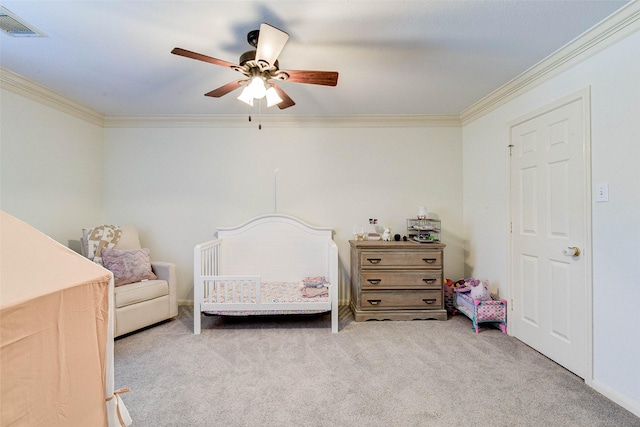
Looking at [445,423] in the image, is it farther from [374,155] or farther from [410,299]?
[374,155]

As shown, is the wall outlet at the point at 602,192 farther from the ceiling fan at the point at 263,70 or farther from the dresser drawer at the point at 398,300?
the ceiling fan at the point at 263,70

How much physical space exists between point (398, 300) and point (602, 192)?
1.85 metres

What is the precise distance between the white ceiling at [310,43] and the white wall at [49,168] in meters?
0.34

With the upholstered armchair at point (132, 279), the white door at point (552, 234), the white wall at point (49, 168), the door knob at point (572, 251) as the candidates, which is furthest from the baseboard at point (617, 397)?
the white wall at point (49, 168)

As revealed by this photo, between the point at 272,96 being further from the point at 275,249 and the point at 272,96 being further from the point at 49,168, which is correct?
the point at 49,168

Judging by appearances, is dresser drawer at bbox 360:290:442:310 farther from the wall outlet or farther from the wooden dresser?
the wall outlet

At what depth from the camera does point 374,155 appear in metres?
3.47

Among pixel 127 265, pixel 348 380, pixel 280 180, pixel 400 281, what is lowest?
pixel 348 380

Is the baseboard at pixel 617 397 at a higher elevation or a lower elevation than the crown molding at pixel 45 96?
lower

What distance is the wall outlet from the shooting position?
174 cm

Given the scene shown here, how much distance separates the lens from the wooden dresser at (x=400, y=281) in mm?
2902

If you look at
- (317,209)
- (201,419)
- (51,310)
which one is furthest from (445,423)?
(317,209)

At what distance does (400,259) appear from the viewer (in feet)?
9.57

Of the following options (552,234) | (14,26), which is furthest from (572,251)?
(14,26)
